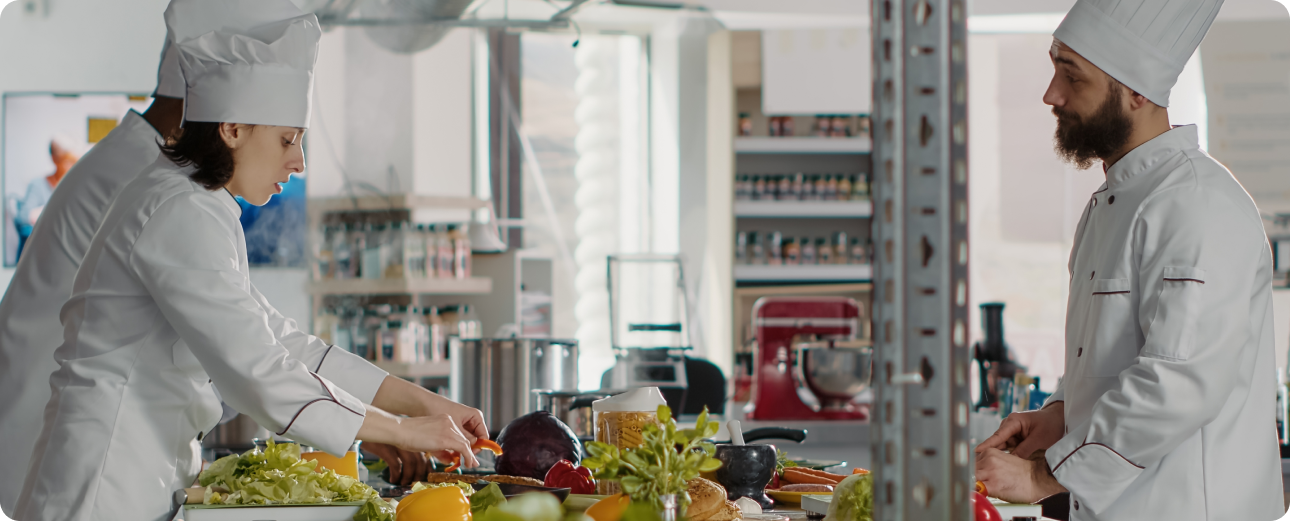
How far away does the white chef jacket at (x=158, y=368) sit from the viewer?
4.26 ft

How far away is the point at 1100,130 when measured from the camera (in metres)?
1.53

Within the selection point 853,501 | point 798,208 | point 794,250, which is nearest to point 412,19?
point 798,208

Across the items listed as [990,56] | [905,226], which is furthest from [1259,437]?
[990,56]

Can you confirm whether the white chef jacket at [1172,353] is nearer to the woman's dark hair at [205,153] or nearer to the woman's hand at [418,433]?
the woman's hand at [418,433]

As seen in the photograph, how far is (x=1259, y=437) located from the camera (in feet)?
4.73

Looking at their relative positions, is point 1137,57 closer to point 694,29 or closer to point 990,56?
point 694,29

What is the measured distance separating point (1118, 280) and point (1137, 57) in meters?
0.32

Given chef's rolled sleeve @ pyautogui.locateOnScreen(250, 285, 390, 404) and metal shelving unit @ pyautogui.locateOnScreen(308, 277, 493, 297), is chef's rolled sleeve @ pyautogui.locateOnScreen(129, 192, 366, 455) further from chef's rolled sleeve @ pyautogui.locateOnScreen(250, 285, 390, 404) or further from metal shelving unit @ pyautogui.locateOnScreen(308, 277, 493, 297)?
metal shelving unit @ pyautogui.locateOnScreen(308, 277, 493, 297)

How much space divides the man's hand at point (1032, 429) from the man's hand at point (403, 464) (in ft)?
2.74

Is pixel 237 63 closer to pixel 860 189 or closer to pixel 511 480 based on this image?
pixel 511 480

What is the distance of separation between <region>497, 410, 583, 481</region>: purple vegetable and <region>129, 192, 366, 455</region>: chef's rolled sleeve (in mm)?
260

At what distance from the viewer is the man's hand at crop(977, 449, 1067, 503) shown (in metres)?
1.27

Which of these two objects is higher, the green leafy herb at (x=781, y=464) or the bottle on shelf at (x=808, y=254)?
the bottle on shelf at (x=808, y=254)

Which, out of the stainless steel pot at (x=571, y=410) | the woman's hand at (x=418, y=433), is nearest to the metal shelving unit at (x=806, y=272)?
the stainless steel pot at (x=571, y=410)
